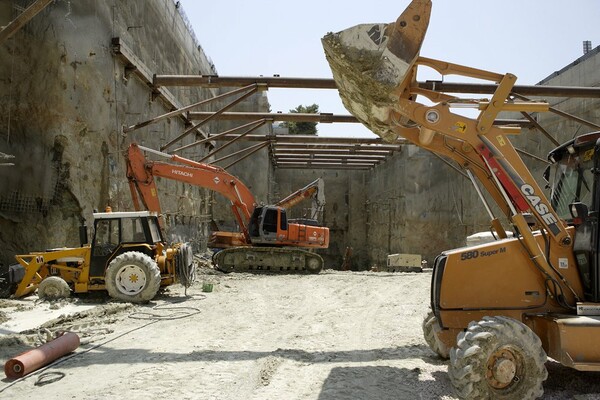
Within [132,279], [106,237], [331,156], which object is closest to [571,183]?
[132,279]

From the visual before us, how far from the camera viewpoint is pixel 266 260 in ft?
62.5

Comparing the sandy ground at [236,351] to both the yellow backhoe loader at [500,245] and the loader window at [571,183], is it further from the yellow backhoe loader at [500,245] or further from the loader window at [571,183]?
the loader window at [571,183]

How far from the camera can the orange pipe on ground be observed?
5547 mm

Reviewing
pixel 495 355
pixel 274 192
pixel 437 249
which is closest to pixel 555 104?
pixel 437 249

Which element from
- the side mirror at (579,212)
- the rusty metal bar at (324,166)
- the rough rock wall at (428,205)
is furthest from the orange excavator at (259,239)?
the rusty metal bar at (324,166)

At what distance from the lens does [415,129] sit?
5.99 m

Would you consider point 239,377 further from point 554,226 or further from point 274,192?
point 274,192

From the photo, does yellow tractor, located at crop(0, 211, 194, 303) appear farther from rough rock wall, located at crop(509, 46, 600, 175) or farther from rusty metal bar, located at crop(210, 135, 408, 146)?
rough rock wall, located at crop(509, 46, 600, 175)

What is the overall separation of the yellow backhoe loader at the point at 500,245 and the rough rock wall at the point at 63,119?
28.9ft

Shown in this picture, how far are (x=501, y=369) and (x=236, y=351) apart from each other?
3515 millimetres

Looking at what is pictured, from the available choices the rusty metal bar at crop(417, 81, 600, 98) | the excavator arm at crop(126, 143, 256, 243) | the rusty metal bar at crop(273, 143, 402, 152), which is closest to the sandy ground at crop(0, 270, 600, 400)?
the excavator arm at crop(126, 143, 256, 243)

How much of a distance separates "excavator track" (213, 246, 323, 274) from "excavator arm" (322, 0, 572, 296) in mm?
13727

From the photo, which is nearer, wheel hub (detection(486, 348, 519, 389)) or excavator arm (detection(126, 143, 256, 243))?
wheel hub (detection(486, 348, 519, 389))

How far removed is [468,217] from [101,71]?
1873 centimetres
